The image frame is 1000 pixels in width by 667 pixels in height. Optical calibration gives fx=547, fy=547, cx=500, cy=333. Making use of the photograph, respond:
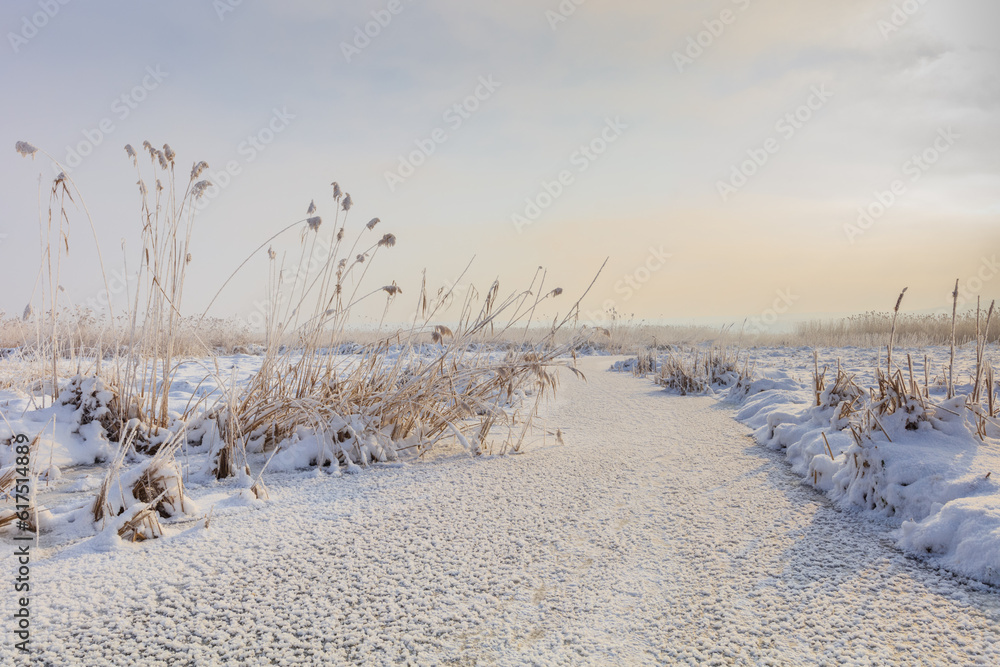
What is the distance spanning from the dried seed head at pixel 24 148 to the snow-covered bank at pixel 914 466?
325 cm

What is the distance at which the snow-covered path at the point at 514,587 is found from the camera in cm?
103

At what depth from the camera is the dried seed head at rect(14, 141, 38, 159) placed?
2.12 metres

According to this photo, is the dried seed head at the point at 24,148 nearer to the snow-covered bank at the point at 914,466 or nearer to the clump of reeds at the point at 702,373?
the snow-covered bank at the point at 914,466

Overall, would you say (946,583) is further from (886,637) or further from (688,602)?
(688,602)

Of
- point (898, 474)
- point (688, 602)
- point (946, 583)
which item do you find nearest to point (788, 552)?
point (946, 583)

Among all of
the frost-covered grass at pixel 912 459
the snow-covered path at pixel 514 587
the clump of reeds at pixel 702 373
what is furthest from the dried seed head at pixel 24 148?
the clump of reeds at pixel 702 373

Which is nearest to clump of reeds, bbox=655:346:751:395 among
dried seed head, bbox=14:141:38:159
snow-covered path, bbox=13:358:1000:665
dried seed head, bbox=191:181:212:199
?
snow-covered path, bbox=13:358:1000:665

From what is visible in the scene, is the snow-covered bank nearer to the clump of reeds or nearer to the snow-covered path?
the snow-covered path

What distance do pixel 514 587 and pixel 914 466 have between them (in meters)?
1.42

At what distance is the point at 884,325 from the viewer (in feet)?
43.5

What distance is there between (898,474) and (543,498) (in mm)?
1158

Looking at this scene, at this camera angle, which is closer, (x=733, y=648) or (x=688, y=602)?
(x=733, y=648)

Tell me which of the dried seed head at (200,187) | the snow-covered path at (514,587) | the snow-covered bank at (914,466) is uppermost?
the dried seed head at (200,187)

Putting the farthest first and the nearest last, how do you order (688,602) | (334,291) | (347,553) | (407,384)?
(334,291), (407,384), (347,553), (688,602)
